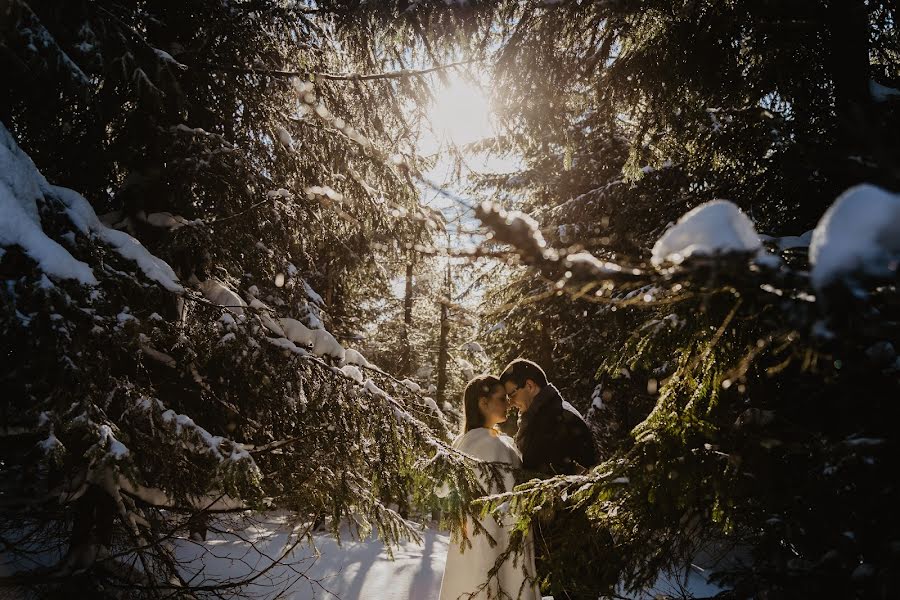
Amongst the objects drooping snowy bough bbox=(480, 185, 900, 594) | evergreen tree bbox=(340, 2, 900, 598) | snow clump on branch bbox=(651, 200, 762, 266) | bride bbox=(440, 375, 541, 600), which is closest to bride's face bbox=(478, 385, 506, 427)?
bride bbox=(440, 375, 541, 600)

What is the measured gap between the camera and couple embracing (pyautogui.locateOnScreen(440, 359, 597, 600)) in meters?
3.77

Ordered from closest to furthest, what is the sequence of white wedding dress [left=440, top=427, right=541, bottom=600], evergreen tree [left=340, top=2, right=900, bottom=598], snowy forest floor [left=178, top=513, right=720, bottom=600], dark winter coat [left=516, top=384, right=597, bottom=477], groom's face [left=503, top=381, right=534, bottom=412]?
evergreen tree [left=340, top=2, right=900, bottom=598]
white wedding dress [left=440, top=427, right=541, bottom=600]
dark winter coat [left=516, top=384, right=597, bottom=477]
groom's face [left=503, top=381, right=534, bottom=412]
snowy forest floor [left=178, top=513, right=720, bottom=600]

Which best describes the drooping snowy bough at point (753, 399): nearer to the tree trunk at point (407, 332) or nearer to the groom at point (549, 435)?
the groom at point (549, 435)

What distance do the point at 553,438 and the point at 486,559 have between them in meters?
1.14

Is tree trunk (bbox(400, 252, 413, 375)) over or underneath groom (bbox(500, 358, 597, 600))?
over

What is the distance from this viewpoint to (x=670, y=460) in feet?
6.67

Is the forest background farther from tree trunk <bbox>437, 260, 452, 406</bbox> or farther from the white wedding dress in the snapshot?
tree trunk <bbox>437, 260, 452, 406</bbox>

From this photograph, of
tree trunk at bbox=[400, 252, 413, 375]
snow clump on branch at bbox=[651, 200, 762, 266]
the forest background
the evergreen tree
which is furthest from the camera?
tree trunk at bbox=[400, 252, 413, 375]

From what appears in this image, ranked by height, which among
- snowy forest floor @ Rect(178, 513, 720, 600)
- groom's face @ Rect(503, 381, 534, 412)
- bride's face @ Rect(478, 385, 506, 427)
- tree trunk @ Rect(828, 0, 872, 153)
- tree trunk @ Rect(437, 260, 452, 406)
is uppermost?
tree trunk @ Rect(437, 260, 452, 406)

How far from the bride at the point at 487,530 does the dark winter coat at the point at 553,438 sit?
17 centimetres

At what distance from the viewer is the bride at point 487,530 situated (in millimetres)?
3621

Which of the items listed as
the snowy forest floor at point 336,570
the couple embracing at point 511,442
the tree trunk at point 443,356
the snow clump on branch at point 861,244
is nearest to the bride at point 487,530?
the couple embracing at point 511,442

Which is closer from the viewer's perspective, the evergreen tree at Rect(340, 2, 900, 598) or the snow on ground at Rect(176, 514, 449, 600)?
the evergreen tree at Rect(340, 2, 900, 598)

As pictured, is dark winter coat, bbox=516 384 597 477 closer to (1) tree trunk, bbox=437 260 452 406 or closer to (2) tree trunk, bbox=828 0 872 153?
(2) tree trunk, bbox=828 0 872 153
